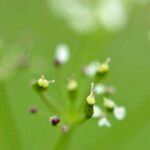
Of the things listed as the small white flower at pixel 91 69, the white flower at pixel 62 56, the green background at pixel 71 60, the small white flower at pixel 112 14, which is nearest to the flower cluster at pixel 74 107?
the small white flower at pixel 91 69

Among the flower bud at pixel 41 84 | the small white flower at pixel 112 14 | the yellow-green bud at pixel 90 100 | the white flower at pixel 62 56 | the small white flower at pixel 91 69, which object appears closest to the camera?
the yellow-green bud at pixel 90 100

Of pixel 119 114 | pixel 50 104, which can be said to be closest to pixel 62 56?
pixel 50 104

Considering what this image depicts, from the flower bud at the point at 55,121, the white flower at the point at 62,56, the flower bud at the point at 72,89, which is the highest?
the flower bud at the point at 55,121

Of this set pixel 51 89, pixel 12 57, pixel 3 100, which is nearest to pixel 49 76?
pixel 51 89

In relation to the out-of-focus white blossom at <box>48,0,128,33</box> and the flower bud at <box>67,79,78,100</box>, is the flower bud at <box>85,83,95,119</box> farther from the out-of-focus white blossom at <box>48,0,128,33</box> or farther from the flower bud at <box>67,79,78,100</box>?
the out-of-focus white blossom at <box>48,0,128,33</box>

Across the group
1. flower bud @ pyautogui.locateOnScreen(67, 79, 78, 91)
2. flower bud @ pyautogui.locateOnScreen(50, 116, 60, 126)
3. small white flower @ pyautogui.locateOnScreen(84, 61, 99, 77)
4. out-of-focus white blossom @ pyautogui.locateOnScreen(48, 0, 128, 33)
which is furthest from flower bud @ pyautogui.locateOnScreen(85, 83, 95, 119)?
out-of-focus white blossom @ pyautogui.locateOnScreen(48, 0, 128, 33)

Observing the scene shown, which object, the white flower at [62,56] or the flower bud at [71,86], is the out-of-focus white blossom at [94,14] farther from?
the flower bud at [71,86]

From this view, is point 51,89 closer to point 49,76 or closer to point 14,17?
point 49,76

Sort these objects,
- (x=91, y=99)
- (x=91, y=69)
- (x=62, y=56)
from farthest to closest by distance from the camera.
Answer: (x=62, y=56), (x=91, y=69), (x=91, y=99)

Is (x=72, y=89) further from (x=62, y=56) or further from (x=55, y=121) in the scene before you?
(x=62, y=56)
